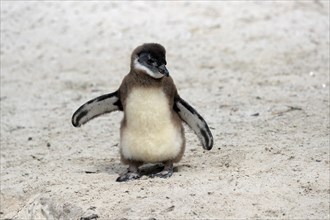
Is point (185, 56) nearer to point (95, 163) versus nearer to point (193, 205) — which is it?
point (95, 163)

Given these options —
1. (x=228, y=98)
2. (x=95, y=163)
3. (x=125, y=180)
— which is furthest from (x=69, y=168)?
(x=228, y=98)

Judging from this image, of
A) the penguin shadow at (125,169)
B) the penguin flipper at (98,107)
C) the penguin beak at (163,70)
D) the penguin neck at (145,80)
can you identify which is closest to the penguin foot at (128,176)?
the penguin shadow at (125,169)

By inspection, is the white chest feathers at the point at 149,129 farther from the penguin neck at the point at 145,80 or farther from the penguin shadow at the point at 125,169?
the penguin shadow at the point at 125,169

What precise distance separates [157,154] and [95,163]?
2.64 feet

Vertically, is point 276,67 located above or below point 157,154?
below

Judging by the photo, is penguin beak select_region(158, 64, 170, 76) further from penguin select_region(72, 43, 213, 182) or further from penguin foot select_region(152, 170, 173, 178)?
penguin foot select_region(152, 170, 173, 178)

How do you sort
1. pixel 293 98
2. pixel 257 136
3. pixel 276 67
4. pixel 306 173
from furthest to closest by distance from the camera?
pixel 276 67 → pixel 293 98 → pixel 257 136 → pixel 306 173

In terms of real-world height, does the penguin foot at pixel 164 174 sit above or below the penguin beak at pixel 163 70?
below

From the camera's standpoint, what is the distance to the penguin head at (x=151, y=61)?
4.48 m

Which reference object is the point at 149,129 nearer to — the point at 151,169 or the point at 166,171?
the point at 166,171

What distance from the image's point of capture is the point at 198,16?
361 inches

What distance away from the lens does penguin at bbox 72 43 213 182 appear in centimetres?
455

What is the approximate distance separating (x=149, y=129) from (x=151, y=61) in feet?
1.28

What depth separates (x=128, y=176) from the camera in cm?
467
